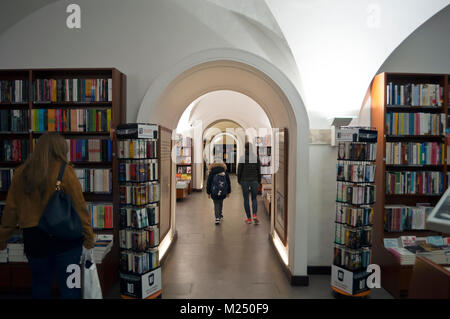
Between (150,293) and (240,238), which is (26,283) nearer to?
(150,293)

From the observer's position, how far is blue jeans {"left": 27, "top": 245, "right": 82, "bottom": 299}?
227 cm

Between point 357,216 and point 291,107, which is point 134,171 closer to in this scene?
point 291,107

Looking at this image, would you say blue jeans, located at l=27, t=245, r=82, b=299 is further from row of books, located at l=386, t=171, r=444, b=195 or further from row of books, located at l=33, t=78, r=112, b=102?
row of books, located at l=386, t=171, r=444, b=195

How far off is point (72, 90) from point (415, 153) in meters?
4.80

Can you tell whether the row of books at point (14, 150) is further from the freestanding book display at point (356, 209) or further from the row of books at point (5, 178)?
the freestanding book display at point (356, 209)

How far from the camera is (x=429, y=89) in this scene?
3.88m

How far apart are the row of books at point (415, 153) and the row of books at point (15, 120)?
502 centimetres

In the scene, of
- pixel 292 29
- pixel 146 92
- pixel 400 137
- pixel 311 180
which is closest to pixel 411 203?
pixel 400 137

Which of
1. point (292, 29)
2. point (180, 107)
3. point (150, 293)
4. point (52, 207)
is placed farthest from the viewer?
point (180, 107)

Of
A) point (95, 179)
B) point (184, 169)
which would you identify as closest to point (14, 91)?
point (95, 179)

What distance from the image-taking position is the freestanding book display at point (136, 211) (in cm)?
323

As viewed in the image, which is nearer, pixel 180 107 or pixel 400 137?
pixel 400 137

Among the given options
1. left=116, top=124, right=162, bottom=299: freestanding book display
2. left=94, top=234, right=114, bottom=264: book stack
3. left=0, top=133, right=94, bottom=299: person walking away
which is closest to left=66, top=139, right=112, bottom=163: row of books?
left=116, top=124, right=162, bottom=299: freestanding book display

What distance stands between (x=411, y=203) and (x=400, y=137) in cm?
104
